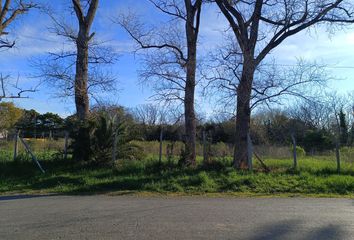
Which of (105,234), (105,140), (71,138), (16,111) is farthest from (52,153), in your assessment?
(16,111)

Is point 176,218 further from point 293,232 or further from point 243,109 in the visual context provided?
point 243,109

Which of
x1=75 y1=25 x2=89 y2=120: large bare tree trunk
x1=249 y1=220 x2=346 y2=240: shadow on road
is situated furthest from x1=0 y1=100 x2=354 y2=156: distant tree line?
x1=249 y1=220 x2=346 y2=240: shadow on road

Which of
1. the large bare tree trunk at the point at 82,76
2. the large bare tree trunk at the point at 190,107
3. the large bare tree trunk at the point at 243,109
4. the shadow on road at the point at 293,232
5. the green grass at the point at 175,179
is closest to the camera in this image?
the shadow on road at the point at 293,232

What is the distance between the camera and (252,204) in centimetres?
1128

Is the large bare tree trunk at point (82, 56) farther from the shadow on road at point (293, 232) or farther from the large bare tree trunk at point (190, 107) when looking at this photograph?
the shadow on road at point (293, 232)

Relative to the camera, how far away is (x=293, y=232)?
25.4ft

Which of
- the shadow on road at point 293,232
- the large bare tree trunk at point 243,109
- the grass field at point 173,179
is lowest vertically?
the shadow on road at point 293,232

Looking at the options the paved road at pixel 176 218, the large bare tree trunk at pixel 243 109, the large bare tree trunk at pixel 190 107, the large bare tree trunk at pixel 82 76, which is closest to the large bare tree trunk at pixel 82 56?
the large bare tree trunk at pixel 82 76

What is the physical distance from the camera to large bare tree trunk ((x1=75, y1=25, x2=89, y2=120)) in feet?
72.1

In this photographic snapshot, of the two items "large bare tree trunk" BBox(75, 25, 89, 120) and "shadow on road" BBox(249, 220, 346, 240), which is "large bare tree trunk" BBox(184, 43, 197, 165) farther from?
"shadow on road" BBox(249, 220, 346, 240)

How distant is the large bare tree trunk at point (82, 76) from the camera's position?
72.1 feet

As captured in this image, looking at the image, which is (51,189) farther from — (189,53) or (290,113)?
(290,113)

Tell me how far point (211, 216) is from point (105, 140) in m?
10.6

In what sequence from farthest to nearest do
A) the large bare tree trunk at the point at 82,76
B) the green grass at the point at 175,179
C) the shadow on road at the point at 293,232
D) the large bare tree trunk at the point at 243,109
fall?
the large bare tree trunk at the point at 82,76 → the large bare tree trunk at the point at 243,109 → the green grass at the point at 175,179 → the shadow on road at the point at 293,232
